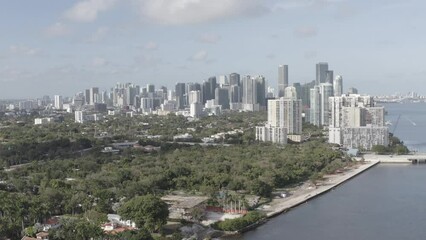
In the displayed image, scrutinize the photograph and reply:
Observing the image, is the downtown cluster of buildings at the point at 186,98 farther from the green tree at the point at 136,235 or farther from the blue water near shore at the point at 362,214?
the green tree at the point at 136,235

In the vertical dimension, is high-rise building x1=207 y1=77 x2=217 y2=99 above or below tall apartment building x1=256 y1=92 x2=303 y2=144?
above

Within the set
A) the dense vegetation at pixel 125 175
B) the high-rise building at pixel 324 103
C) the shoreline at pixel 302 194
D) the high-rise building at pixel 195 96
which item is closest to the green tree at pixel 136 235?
the dense vegetation at pixel 125 175

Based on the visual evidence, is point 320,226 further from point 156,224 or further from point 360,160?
point 360,160

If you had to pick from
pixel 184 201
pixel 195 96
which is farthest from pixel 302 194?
pixel 195 96

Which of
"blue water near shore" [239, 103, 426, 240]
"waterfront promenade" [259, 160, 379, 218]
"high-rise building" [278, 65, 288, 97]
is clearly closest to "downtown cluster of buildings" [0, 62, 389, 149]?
"high-rise building" [278, 65, 288, 97]

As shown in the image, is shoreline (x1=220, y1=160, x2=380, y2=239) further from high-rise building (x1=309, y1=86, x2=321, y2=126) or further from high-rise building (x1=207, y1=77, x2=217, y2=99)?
high-rise building (x1=207, y1=77, x2=217, y2=99)

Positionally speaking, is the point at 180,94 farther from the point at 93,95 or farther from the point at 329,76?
the point at 329,76
